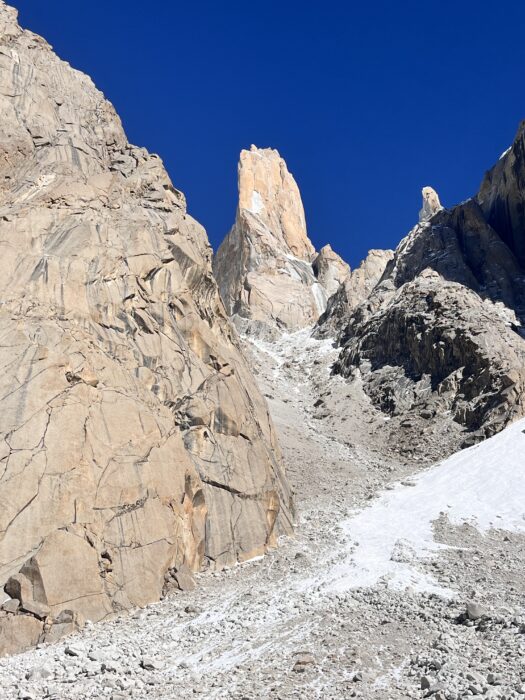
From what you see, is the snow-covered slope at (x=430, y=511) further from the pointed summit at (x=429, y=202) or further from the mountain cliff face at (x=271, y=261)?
the pointed summit at (x=429, y=202)

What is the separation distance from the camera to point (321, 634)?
53.9 ft

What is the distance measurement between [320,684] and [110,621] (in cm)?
738

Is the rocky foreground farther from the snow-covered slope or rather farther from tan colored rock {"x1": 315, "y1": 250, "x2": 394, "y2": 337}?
tan colored rock {"x1": 315, "y1": 250, "x2": 394, "y2": 337}

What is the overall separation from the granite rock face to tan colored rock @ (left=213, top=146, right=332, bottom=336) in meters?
10.0

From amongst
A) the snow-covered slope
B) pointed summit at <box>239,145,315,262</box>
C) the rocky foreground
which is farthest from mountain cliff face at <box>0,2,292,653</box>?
pointed summit at <box>239,145,315,262</box>

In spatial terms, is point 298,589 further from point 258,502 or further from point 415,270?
Answer: point 415,270

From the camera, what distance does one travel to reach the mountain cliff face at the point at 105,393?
19.1 meters

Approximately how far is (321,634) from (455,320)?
52437 millimetres

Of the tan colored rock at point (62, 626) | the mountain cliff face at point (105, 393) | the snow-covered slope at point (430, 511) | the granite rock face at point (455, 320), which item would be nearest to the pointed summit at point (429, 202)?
the granite rock face at point (455, 320)

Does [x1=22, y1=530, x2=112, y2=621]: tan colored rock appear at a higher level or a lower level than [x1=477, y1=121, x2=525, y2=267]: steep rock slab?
lower

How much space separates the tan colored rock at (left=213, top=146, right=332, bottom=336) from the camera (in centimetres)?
10681

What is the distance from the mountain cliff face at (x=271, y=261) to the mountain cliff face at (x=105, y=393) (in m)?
64.7

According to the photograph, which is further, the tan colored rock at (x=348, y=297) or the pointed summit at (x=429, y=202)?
the pointed summit at (x=429, y=202)

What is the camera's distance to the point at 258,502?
28.1 metres
